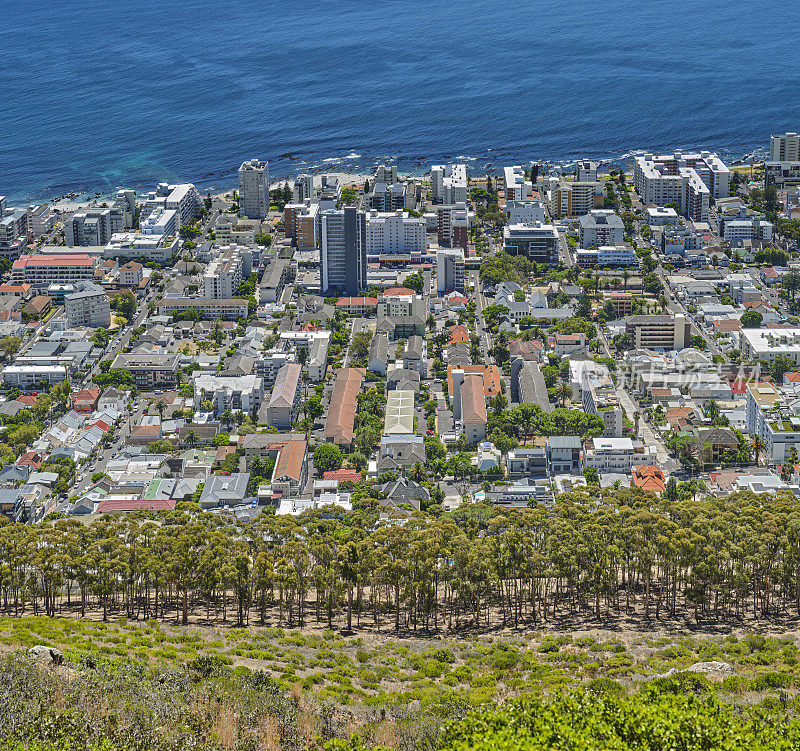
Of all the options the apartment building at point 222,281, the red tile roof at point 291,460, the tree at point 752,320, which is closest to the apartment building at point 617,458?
the red tile roof at point 291,460

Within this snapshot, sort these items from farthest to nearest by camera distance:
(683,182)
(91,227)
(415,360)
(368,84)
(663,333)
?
1. (368,84)
2. (683,182)
3. (91,227)
4. (663,333)
5. (415,360)

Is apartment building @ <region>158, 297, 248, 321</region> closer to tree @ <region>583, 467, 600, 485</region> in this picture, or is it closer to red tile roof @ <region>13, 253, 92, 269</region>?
red tile roof @ <region>13, 253, 92, 269</region>

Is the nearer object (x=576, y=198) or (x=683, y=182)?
(x=576, y=198)

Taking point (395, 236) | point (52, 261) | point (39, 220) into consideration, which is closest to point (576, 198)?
point (395, 236)

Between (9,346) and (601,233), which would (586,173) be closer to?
(601,233)

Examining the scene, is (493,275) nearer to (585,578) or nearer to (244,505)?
(244,505)

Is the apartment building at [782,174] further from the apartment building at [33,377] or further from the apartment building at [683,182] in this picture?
the apartment building at [33,377]

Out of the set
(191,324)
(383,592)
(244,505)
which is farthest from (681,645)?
(191,324)

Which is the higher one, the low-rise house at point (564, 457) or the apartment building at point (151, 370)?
the apartment building at point (151, 370)
